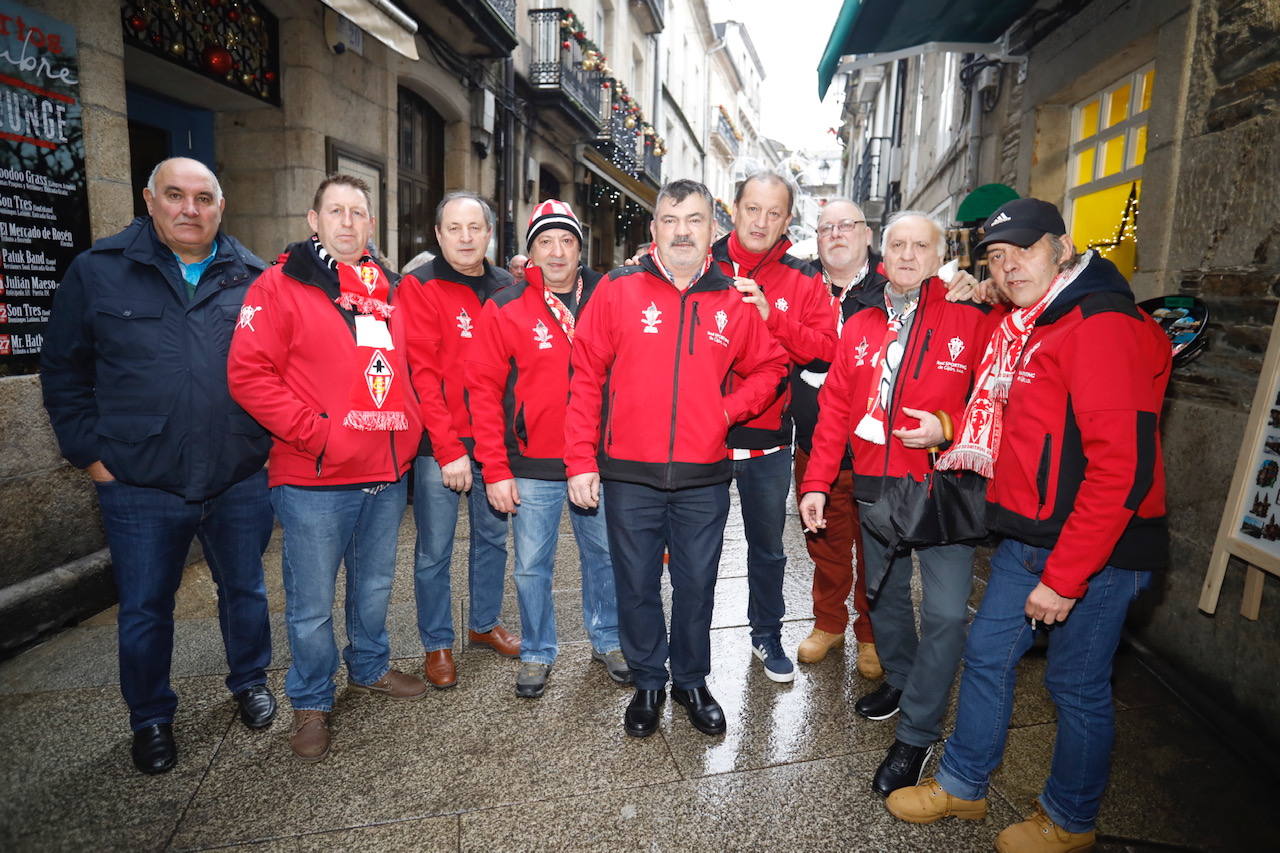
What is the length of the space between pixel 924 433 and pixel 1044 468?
49 cm

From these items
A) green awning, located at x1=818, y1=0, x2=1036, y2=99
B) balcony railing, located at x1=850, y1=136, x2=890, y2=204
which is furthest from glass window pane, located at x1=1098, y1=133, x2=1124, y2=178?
balcony railing, located at x1=850, y1=136, x2=890, y2=204

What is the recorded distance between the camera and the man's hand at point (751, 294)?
292cm

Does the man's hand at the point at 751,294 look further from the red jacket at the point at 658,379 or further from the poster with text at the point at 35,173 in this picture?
the poster with text at the point at 35,173

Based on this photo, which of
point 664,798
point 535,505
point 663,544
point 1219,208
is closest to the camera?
point 664,798

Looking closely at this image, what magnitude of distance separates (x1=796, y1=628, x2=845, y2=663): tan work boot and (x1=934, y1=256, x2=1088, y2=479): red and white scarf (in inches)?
62.0

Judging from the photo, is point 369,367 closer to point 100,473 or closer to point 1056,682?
point 100,473

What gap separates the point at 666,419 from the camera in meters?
2.81

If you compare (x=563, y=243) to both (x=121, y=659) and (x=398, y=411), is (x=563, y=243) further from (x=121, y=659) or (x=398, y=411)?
(x=121, y=659)

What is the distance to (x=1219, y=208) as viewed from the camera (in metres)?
3.59

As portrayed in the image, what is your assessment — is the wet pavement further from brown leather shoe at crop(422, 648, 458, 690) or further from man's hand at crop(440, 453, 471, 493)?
man's hand at crop(440, 453, 471, 493)

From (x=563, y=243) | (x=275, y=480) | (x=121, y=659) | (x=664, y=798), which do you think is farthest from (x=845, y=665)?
(x=121, y=659)

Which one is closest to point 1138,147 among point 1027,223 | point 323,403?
point 1027,223

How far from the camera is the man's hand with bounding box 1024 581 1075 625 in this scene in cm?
212

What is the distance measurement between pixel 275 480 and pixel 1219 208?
4712mm
